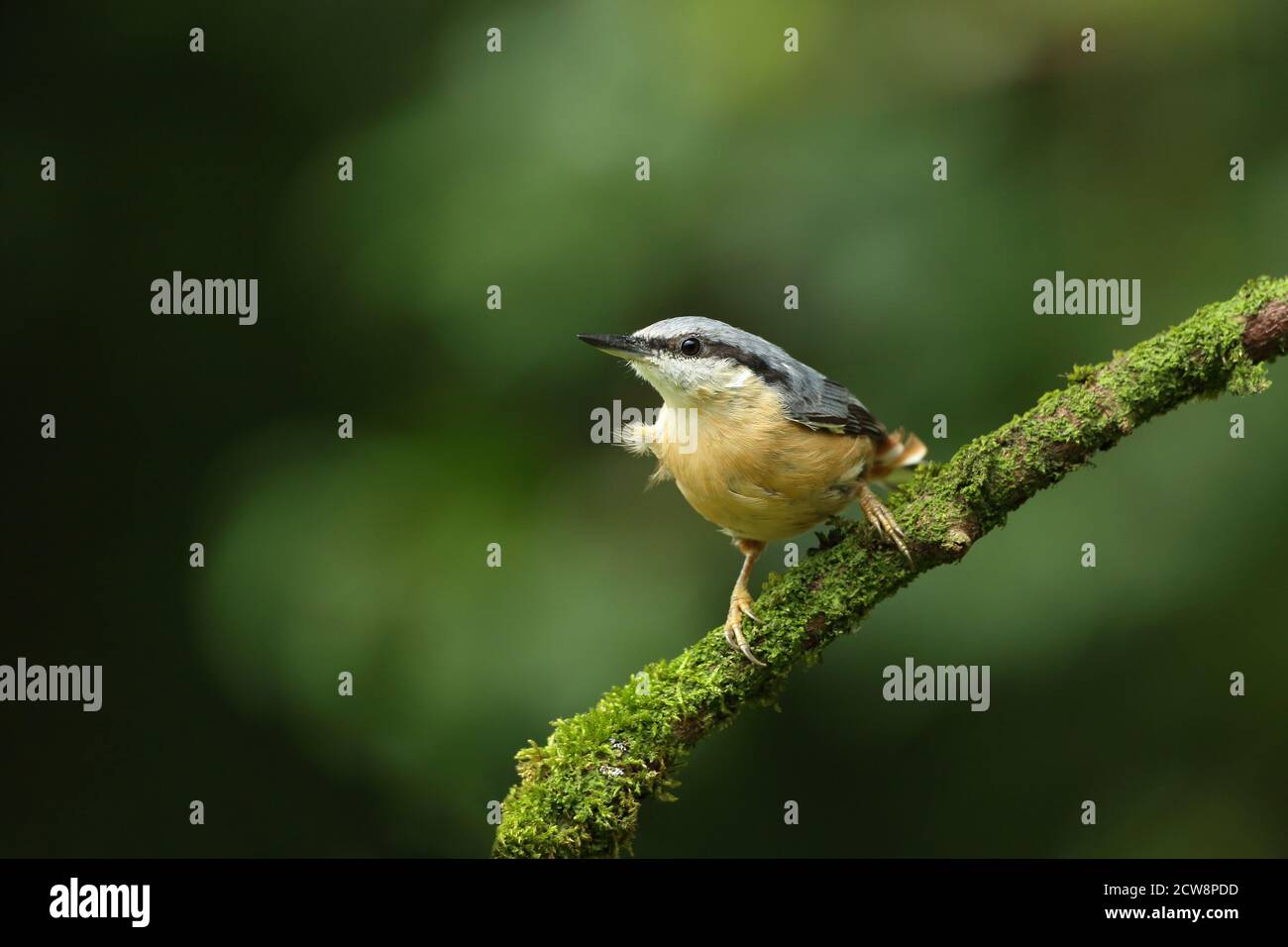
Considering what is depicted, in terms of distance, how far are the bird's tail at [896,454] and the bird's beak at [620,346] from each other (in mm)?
868

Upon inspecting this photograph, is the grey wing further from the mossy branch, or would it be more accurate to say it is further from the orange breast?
the mossy branch

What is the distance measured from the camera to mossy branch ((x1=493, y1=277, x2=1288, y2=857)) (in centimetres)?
291

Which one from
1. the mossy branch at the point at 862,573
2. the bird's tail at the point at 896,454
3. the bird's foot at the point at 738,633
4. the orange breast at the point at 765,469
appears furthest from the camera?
the bird's tail at the point at 896,454

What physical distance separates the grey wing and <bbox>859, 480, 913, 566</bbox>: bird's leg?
331 millimetres

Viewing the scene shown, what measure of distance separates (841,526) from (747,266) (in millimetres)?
1767

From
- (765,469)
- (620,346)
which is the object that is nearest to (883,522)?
(765,469)

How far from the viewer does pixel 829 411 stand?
3.63 metres

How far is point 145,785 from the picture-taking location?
5.31m

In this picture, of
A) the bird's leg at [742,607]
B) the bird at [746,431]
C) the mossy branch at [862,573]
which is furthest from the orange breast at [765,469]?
the mossy branch at [862,573]

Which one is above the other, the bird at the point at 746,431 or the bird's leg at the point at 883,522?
the bird at the point at 746,431

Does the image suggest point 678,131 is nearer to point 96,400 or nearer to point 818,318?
point 818,318

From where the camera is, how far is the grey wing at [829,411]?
3.58 m

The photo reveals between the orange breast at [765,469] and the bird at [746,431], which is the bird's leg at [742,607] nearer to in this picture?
the bird at [746,431]

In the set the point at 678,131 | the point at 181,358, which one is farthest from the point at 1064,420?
the point at 181,358
